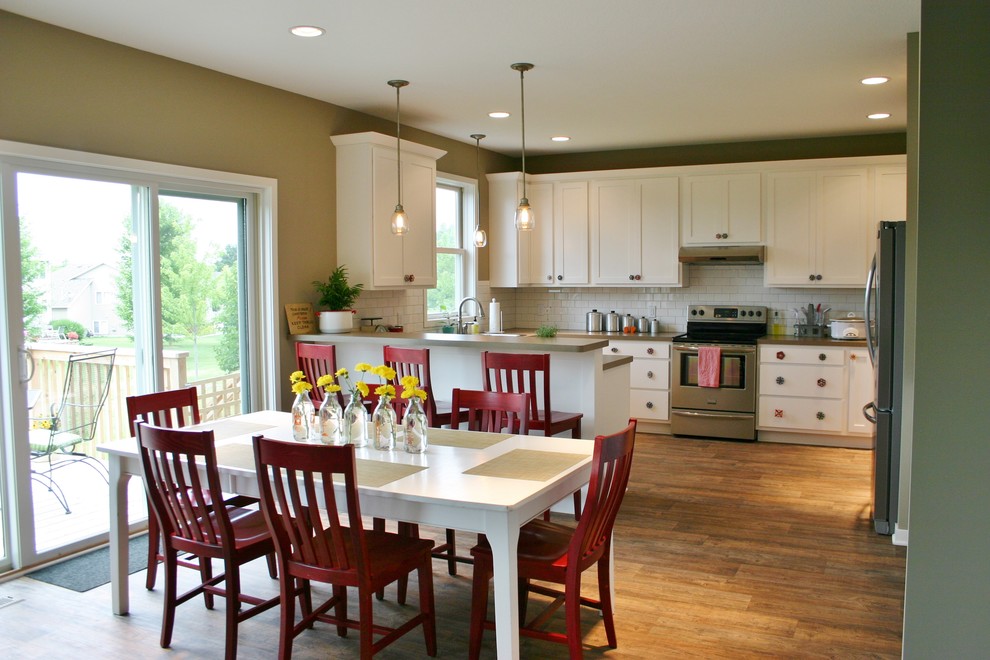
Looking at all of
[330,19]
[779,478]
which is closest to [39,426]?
[330,19]

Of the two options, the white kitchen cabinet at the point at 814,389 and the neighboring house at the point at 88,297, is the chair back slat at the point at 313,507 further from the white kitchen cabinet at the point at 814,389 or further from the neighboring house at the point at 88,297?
the white kitchen cabinet at the point at 814,389

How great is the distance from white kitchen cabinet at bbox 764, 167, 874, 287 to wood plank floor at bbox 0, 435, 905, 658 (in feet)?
8.28

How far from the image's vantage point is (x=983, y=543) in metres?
2.15

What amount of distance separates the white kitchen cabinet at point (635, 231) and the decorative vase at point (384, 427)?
4.82 m

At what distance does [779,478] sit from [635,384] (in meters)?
1.90

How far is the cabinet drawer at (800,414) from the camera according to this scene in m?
6.67

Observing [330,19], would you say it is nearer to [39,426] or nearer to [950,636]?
[39,426]

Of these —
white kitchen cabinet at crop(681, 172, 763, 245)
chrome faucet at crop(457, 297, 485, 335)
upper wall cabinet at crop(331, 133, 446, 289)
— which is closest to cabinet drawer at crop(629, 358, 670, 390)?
white kitchen cabinet at crop(681, 172, 763, 245)

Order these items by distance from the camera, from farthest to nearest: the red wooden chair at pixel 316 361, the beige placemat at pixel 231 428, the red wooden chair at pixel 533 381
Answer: the red wooden chair at pixel 316 361
the red wooden chair at pixel 533 381
the beige placemat at pixel 231 428

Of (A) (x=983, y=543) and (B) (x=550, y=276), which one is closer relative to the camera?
(A) (x=983, y=543)

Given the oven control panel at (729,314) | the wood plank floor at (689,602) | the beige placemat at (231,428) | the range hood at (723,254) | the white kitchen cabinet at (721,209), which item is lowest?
the wood plank floor at (689,602)

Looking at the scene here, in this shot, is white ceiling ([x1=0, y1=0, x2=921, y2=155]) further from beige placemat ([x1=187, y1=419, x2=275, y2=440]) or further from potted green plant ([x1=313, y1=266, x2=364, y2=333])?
beige placemat ([x1=187, y1=419, x2=275, y2=440])

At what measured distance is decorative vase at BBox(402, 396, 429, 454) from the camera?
10.4 feet

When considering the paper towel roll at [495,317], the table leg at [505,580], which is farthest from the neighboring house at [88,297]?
the paper towel roll at [495,317]
